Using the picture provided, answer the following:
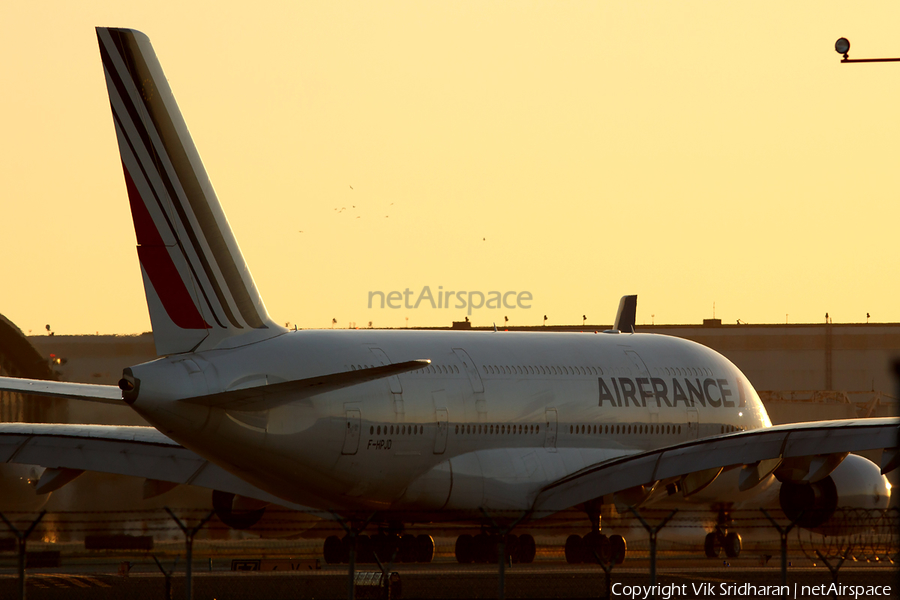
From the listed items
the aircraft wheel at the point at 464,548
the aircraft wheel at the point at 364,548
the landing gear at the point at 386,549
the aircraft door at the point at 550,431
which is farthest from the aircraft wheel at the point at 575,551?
the aircraft wheel at the point at 364,548

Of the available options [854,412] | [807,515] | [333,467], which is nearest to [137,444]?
[333,467]

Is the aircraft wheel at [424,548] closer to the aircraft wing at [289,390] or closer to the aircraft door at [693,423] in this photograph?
the aircraft door at [693,423]

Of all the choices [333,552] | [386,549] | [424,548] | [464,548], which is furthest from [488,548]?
[333,552]

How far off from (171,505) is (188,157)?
14.3 m

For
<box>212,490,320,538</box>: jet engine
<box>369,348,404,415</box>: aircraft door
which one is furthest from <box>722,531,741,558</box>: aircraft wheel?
<box>369,348,404,415</box>: aircraft door

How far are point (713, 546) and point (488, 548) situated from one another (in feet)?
16.3

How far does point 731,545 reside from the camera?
2819cm

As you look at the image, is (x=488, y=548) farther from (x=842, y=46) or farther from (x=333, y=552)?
(x=842, y=46)

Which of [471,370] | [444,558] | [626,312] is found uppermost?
[626,312]

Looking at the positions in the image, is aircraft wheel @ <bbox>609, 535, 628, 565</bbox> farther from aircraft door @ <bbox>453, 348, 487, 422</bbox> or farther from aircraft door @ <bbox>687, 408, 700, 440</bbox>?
aircraft door @ <bbox>453, 348, 487, 422</bbox>

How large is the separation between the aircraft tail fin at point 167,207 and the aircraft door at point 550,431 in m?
7.25

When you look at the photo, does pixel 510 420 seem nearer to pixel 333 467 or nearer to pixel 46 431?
pixel 333 467

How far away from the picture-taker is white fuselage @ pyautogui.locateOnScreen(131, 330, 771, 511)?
1998 centimetres

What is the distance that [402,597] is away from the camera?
19.1 m
